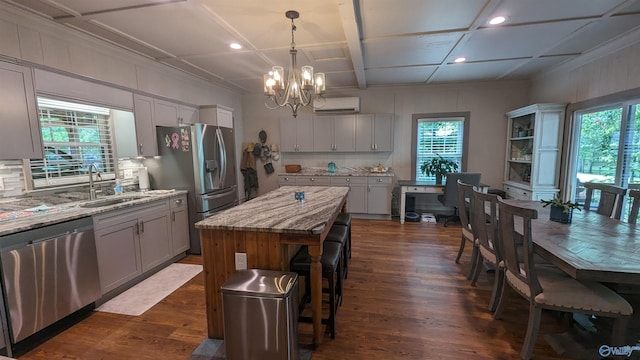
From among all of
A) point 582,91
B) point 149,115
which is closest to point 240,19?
point 149,115

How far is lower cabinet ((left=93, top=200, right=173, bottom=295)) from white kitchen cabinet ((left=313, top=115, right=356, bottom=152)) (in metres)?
3.24

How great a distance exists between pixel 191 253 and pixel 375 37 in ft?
12.0

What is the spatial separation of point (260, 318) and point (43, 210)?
2.29m

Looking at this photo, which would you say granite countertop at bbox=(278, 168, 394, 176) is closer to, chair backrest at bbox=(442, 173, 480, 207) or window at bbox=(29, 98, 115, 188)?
chair backrest at bbox=(442, 173, 480, 207)

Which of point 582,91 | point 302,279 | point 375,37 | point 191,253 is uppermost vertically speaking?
point 375,37

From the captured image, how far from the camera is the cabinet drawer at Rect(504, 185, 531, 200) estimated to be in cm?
437

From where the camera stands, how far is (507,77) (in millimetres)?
4816

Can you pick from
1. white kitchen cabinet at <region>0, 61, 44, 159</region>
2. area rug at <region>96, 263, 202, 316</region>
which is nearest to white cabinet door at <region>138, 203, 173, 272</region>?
area rug at <region>96, 263, 202, 316</region>

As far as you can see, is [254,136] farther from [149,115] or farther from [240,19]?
[240,19]

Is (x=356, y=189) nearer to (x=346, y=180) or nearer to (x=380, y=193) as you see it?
(x=346, y=180)

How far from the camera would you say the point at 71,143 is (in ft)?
9.53

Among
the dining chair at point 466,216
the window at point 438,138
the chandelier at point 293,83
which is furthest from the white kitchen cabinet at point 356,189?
the chandelier at point 293,83

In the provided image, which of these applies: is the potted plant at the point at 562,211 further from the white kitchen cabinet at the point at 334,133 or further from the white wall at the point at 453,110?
the white kitchen cabinet at the point at 334,133

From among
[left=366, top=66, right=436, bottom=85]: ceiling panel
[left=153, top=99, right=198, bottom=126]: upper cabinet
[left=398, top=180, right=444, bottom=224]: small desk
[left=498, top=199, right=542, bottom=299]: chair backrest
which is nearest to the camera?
[left=498, top=199, right=542, bottom=299]: chair backrest
